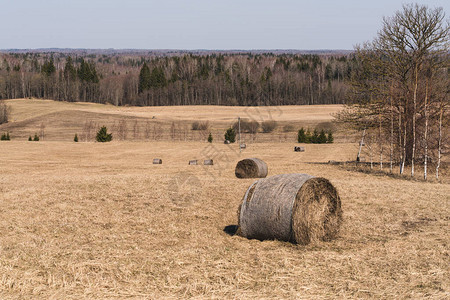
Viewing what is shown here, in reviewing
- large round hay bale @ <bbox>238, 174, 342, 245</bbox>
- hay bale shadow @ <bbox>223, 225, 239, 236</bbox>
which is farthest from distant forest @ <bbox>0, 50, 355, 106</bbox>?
large round hay bale @ <bbox>238, 174, 342, 245</bbox>

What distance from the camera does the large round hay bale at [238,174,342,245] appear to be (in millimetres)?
10953

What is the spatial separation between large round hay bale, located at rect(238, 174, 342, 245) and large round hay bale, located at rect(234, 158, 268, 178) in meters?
13.0

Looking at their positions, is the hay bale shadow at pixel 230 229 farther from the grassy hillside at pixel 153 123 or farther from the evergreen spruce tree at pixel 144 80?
the evergreen spruce tree at pixel 144 80

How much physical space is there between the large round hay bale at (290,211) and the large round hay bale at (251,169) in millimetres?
12995

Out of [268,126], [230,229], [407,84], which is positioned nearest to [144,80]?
[268,126]

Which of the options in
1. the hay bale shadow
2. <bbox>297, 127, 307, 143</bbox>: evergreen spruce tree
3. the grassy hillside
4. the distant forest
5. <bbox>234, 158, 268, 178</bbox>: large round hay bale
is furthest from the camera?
the distant forest

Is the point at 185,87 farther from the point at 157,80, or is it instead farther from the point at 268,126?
the point at 268,126

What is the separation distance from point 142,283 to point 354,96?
27.5 metres

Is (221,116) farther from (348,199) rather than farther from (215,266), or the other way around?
(215,266)

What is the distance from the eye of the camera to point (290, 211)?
35.5ft

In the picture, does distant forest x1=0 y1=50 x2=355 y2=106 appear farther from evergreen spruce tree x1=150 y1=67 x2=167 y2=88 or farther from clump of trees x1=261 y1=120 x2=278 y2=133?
clump of trees x1=261 y1=120 x2=278 y2=133

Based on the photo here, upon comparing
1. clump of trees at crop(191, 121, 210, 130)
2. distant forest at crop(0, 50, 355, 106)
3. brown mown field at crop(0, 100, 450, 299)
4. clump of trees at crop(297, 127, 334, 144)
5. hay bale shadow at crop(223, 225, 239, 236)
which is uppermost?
distant forest at crop(0, 50, 355, 106)

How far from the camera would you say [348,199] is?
17078 millimetres

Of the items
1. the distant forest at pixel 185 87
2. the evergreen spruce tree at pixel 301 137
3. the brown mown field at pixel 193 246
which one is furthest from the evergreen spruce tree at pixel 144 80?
the brown mown field at pixel 193 246
